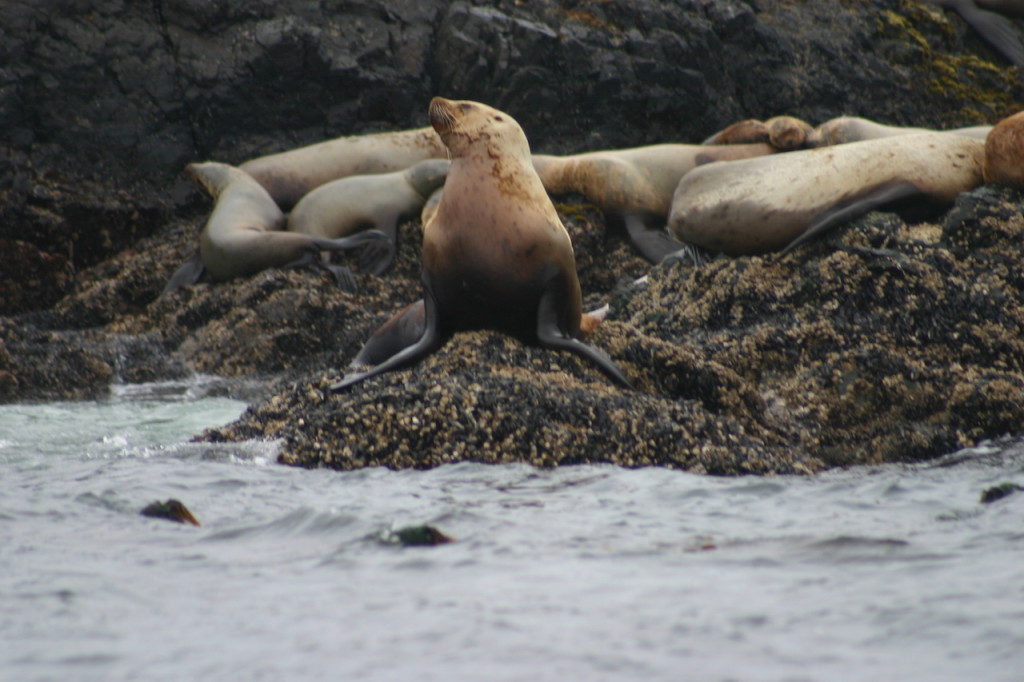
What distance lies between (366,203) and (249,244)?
3.72 ft

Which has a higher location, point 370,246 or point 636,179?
point 636,179

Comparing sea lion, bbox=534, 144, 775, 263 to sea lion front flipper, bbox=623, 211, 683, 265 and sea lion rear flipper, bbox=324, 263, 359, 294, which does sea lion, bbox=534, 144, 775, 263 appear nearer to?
sea lion front flipper, bbox=623, 211, 683, 265

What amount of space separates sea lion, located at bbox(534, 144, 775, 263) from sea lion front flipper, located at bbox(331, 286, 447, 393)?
4.28 meters

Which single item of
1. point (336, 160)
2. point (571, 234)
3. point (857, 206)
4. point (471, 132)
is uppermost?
point (471, 132)

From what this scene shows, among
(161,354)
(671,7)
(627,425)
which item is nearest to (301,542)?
(627,425)

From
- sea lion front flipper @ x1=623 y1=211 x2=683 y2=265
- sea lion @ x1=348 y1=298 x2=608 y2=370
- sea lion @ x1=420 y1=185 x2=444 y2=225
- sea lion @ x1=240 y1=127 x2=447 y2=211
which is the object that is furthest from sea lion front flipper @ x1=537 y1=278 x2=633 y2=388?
sea lion @ x1=240 y1=127 x2=447 y2=211

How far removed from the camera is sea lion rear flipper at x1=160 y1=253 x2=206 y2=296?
8906 mm

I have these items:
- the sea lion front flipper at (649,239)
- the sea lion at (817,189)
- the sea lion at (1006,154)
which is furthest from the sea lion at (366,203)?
the sea lion at (1006,154)

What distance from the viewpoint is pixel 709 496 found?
129 inches

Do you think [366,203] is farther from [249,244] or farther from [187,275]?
[187,275]

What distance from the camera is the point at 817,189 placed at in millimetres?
5883

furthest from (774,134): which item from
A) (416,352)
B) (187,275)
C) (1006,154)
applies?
(416,352)

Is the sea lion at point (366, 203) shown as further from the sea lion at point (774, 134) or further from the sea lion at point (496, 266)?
the sea lion at point (496, 266)

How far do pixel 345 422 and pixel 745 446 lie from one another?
1460 millimetres
